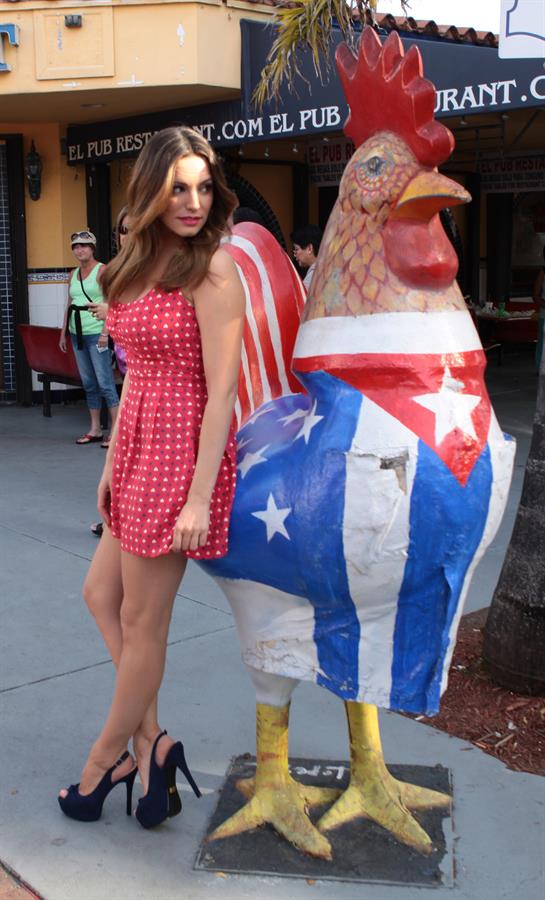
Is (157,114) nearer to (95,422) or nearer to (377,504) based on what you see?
(95,422)

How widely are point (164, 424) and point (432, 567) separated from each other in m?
0.73

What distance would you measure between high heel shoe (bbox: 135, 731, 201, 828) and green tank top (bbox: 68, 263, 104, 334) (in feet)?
20.7

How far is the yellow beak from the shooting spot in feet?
7.53

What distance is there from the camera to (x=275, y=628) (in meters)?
2.56

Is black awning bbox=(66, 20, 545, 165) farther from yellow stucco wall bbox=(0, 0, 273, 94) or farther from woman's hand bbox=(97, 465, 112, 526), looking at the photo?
woman's hand bbox=(97, 465, 112, 526)

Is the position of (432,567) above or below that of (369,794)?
above

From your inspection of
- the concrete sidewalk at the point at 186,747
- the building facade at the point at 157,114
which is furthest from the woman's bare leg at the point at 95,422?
the concrete sidewalk at the point at 186,747

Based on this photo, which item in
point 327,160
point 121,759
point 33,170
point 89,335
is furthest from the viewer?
point 327,160

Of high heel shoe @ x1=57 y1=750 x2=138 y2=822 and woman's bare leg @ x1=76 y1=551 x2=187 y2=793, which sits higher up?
woman's bare leg @ x1=76 y1=551 x2=187 y2=793

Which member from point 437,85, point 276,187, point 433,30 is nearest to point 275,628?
point 437,85

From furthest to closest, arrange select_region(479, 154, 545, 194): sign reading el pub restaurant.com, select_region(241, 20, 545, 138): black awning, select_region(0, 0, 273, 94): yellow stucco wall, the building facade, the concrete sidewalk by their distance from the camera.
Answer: select_region(479, 154, 545, 194): sign reading el pub restaurant.com, select_region(0, 0, 273, 94): yellow stucco wall, the building facade, select_region(241, 20, 545, 138): black awning, the concrete sidewalk

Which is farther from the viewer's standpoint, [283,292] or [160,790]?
[160,790]

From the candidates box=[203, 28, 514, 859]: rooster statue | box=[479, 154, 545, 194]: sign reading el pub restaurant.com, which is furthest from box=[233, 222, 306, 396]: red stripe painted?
box=[479, 154, 545, 194]: sign reading el pub restaurant.com

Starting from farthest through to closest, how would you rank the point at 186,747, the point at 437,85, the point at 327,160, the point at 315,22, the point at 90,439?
the point at 327,160 → the point at 90,439 → the point at 437,85 → the point at 315,22 → the point at 186,747
